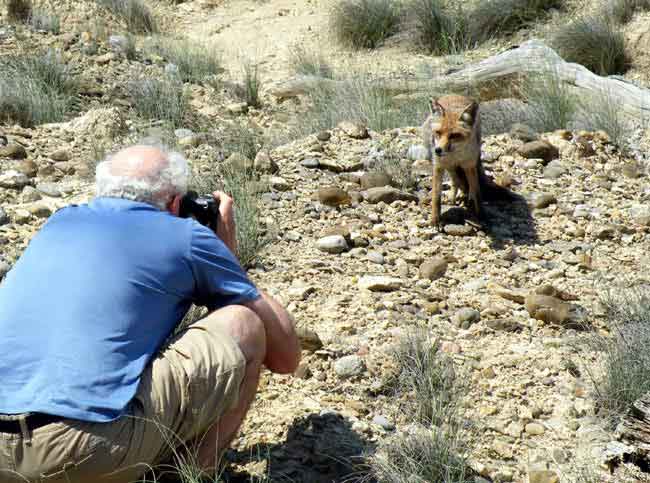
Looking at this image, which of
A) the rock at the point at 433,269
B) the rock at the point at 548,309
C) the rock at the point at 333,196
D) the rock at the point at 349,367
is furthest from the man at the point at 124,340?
the rock at the point at 333,196

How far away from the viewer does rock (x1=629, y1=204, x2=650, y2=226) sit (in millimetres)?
6449

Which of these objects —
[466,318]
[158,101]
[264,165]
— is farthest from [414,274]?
[158,101]

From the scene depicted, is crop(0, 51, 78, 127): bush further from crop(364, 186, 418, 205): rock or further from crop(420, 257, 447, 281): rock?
crop(420, 257, 447, 281): rock

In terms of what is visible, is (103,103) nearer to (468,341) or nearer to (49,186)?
(49,186)

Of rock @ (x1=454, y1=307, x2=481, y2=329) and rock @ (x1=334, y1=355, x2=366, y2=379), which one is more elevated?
rock @ (x1=334, y1=355, x2=366, y2=379)

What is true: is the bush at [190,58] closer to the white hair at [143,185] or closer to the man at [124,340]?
the white hair at [143,185]

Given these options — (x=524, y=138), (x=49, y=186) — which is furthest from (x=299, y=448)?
(x=524, y=138)

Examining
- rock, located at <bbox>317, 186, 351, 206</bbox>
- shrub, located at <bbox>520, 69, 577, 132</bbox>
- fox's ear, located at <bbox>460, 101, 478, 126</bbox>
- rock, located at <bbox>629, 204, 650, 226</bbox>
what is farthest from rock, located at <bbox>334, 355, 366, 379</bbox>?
shrub, located at <bbox>520, 69, 577, 132</bbox>

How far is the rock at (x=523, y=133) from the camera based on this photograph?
7.74m

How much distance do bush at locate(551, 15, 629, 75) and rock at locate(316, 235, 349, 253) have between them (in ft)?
23.2

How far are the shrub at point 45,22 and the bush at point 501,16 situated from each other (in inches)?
242

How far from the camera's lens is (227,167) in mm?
6809

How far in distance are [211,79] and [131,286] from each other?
28.7 feet

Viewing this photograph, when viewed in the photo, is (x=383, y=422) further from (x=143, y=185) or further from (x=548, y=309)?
(x=143, y=185)
